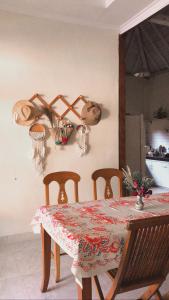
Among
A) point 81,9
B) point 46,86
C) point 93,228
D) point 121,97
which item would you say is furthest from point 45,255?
point 81,9

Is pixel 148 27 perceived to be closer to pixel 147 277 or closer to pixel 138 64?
pixel 138 64

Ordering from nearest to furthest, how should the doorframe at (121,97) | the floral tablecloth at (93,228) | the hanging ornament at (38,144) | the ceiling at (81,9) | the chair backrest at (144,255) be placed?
the chair backrest at (144,255)
the floral tablecloth at (93,228)
the ceiling at (81,9)
the hanging ornament at (38,144)
the doorframe at (121,97)

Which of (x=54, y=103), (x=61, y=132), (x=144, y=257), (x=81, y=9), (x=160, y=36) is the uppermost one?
(x=160, y=36)

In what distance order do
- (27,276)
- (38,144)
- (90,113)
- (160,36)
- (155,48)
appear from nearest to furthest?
(27,276) < (38,144) < (90,113) < (160,36) < (155,48)

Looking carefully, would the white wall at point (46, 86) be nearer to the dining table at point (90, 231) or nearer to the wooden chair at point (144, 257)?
the dining table at point (90, 231)

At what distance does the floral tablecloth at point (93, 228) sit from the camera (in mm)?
1583

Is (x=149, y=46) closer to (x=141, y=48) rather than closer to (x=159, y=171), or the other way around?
(x=141, y=48)

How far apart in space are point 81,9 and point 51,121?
140 centimetres

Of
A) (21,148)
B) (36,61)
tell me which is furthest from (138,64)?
(21,148)

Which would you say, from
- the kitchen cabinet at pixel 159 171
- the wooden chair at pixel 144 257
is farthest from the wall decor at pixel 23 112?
the kitchen cabinet at pixel 159 171

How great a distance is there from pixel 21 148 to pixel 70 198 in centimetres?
94

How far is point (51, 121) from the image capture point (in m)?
3.39

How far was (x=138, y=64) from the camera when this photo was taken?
23.3ft

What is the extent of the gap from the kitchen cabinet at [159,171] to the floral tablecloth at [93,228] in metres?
4.24
